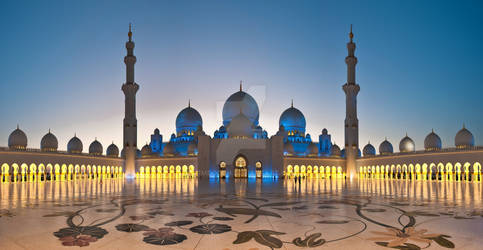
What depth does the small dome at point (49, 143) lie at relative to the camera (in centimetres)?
3969

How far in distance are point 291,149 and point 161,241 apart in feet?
138

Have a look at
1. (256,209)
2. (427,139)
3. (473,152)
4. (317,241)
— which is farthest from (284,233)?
(427,139)

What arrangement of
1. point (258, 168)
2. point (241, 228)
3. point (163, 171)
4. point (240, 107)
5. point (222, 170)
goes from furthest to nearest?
1. point (240, 107)
2. point (163, 171)
3. point (258, 168)
4. point (222, 170)
5. point (241, 228)

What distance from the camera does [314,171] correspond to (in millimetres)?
46906

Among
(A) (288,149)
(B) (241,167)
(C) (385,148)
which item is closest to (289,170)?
(A) (288,149)

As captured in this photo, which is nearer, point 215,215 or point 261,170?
point 215,215

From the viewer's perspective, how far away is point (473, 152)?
101 feet

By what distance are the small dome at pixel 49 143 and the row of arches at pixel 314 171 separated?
86.4 ft

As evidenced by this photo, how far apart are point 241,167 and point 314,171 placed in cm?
1196

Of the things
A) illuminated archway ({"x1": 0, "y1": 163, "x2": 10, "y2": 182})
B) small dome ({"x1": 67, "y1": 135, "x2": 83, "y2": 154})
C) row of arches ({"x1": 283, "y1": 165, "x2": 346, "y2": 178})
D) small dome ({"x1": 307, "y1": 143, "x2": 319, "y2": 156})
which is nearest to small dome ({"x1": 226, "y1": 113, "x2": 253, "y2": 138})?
row of arches ({"x1": 283, "y1": 165, "x2": 346, "y2": 178})

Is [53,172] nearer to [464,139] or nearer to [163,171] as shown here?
[163,171]

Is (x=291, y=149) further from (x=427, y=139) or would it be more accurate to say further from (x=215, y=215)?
(x=215, y=215)

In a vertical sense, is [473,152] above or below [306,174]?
above

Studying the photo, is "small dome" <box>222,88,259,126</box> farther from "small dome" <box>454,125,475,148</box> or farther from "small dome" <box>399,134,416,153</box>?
"small dome" <box>454,125,475,148</box>
